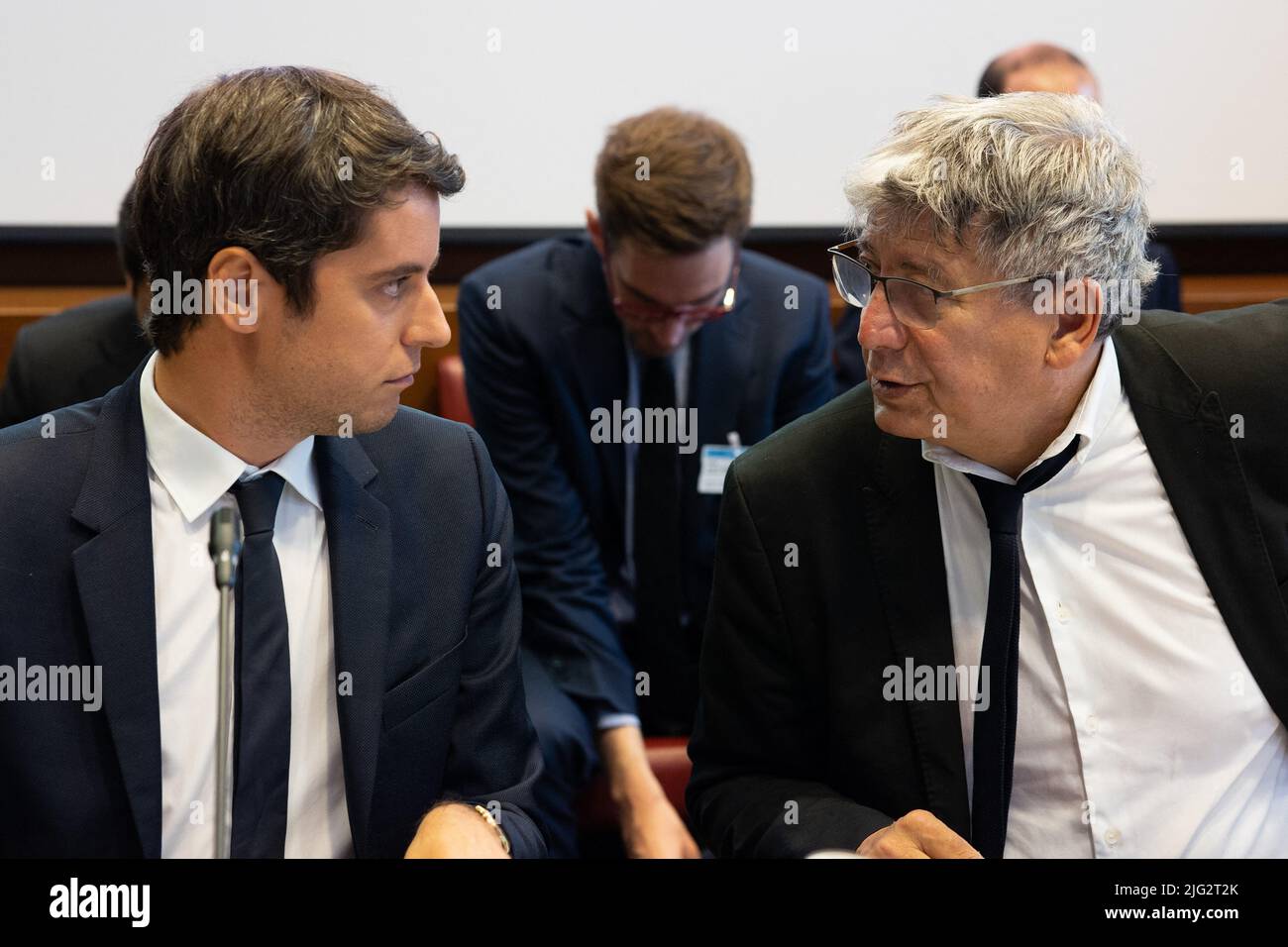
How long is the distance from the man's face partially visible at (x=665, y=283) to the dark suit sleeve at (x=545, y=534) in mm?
242

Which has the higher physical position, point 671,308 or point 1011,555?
point 671,308

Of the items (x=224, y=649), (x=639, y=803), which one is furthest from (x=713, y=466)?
(x=224, y=649)

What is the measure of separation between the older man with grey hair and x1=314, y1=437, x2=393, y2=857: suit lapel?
16.4 inches

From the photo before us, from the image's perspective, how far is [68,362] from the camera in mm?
2494

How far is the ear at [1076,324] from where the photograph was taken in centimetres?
149

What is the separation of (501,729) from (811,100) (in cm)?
219

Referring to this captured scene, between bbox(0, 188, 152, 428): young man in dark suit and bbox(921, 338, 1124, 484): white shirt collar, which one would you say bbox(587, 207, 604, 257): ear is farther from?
bbox(921, 338, 1124, 484): white shirt collar

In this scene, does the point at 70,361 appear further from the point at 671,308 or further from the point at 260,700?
the point at 260,700

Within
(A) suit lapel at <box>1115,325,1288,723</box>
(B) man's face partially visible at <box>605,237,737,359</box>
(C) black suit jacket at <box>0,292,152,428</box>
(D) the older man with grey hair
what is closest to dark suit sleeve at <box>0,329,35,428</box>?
(C) black suit jacket at <box>0,292,152,428</box>

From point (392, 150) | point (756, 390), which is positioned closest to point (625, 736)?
point (756, 390)

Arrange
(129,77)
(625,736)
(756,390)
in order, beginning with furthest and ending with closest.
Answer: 1. (129,77)
2. (756,390)
3. (625,736)

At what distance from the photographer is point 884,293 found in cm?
150

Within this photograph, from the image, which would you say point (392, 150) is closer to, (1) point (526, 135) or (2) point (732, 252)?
(2) point (732, 252)

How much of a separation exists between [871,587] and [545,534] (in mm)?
1077
